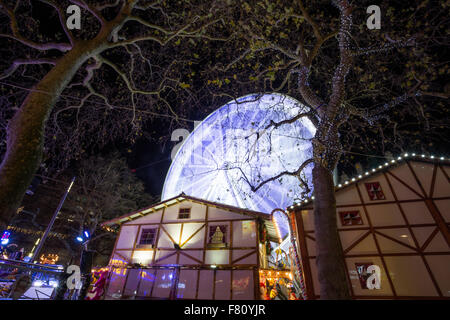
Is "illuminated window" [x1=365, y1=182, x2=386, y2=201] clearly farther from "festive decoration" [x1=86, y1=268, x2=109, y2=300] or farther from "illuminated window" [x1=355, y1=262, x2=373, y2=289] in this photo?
"festive decoration" [x1=86, y1=268, x2=109, y2=300]

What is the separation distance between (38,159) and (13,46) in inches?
267

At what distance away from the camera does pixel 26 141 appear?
4902mm

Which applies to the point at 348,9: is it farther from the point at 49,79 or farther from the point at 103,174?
the point at 103,174

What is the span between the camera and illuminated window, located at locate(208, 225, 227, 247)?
13867mm

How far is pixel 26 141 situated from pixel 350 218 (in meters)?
13.1

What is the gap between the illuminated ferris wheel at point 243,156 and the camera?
1449 cm

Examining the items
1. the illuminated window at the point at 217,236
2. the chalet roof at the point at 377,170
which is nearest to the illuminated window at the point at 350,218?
the chalet roof at the point at 377,170

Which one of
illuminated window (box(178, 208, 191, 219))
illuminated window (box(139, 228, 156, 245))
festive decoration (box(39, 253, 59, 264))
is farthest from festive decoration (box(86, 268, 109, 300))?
festive decoration (box(39, 253, 59, 264))

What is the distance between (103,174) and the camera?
24500 mm

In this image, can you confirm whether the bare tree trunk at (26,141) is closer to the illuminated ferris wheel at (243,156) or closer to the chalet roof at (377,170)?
the illuminated ferris wheel at (243,156)

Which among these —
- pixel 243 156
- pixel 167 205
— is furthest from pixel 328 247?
pixel 167 205

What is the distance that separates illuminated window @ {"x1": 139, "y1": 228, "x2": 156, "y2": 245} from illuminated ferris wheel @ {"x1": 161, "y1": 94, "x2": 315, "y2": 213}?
3.63 meters
